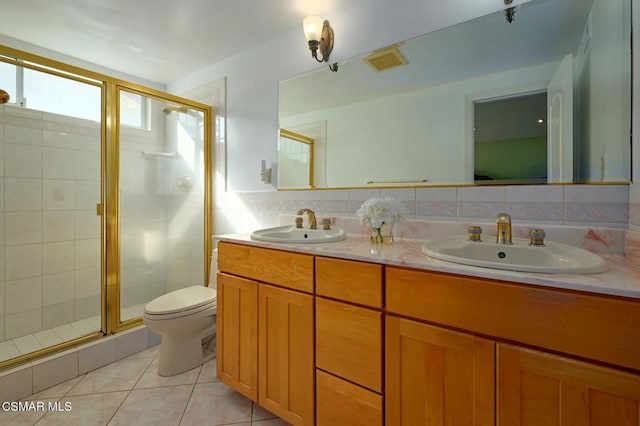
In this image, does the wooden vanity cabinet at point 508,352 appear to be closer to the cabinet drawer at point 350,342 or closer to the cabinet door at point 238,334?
the cabinet drawer at point 350,342

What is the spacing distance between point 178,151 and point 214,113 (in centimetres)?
44

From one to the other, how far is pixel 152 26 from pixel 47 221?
1.53m

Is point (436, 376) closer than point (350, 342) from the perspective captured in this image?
Yes

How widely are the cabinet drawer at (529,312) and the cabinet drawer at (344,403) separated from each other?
35cm

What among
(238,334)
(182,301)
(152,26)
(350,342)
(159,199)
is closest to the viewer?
(350,342)

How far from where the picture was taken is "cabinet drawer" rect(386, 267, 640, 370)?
0.65m

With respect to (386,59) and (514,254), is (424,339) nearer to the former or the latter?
(514,254)

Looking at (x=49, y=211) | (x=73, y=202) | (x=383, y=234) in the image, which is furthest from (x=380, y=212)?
(x=49, y=211)

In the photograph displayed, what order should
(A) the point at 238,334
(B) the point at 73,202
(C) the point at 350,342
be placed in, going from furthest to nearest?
(B) the point at 73,202 → (A) the point at 238,334 → (C) the point at 350,342

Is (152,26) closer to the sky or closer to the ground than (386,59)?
closer to the sky

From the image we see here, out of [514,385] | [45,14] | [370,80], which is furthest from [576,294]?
[45,14]

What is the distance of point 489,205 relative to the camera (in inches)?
50.9

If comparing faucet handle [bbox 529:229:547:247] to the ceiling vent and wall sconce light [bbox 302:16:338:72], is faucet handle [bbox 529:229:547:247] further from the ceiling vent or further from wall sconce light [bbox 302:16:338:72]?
Result: wall sconce light [bbox 302:16:338:72]

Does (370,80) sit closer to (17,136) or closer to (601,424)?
(601,424)
